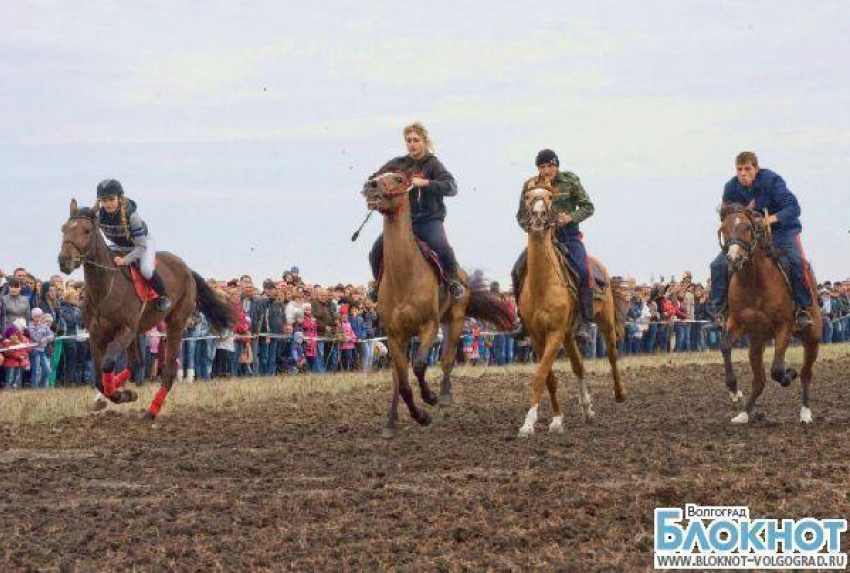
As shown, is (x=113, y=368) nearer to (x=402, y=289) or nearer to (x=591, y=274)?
(x=402, y=289)

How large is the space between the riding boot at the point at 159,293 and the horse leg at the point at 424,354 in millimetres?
4187

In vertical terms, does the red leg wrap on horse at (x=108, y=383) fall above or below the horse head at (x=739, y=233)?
below

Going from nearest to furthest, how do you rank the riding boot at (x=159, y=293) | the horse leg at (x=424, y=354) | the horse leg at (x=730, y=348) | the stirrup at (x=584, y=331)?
the horse leg at (x=424, y=354) → the stirrup at (x=584, y=331) → the horse leg at (x=730, y=348) → the riding boot at (x=159, y=293)

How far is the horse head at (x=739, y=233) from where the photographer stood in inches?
587

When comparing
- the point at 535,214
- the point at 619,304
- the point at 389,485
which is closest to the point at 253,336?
the point at 619,304

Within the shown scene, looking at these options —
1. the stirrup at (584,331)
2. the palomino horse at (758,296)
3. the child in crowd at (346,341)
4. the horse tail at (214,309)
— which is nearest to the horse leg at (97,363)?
the horse tail at (214,309)

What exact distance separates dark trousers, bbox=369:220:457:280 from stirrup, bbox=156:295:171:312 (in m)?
3.61

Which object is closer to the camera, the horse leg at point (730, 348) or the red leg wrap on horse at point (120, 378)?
the horse leg at point (730, 348)

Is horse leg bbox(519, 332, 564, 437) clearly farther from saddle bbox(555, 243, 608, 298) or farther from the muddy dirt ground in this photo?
saddle bbox(555, 243, 608, 298)

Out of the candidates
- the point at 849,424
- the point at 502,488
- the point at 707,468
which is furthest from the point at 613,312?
the point at 502,488

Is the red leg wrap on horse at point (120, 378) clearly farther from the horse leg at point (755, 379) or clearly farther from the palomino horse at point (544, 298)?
the horse leg at point (755, 379)

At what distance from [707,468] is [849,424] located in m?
4.59

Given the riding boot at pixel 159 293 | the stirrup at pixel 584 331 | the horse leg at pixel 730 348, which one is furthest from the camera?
the riding boot at pixel 159 293

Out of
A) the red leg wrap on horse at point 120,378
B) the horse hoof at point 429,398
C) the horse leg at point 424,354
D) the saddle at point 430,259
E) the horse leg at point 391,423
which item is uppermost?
the saddle at point 430,259
